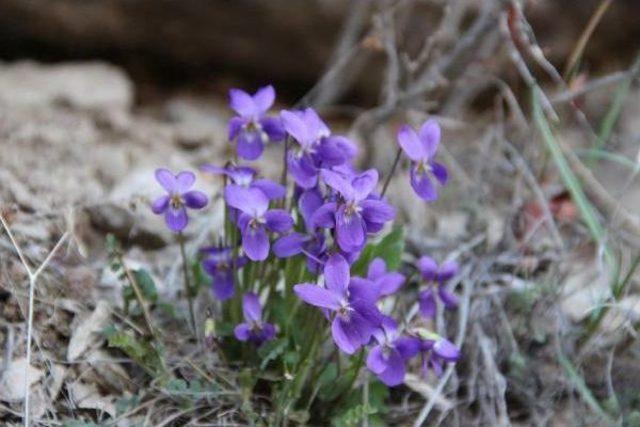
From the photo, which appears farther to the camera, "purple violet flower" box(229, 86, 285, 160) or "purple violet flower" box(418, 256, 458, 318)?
"purple violet flower" box(418, 256, 458, 318)

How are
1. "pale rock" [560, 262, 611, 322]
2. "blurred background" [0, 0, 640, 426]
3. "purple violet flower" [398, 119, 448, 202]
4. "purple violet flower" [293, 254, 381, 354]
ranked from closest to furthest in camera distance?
"purple violet flower" [293, 254, 381, 354], "purple violet flower" [398, 119, 448, 202], "blurred background" [0, 0, 640, 426], "pale rock" [560, 262, 611, 322]

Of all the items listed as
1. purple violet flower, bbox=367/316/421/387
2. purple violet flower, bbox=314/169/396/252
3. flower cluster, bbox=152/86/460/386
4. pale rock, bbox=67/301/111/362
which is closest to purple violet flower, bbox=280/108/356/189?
flower cluster, bbox=152/86/460/386

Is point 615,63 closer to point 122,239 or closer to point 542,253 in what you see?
point 542,253

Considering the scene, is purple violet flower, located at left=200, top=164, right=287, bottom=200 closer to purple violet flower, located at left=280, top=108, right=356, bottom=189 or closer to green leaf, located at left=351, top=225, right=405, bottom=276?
purple violet flower, located at left=280, top=108, right=356, bottom=189

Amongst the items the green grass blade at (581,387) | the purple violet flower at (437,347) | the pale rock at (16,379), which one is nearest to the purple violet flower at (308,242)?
the purple violet flower at (437,347)

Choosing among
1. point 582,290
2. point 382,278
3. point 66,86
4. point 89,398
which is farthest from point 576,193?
point 66,86

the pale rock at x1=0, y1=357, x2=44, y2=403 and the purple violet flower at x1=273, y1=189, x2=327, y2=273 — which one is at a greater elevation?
the purple violet flower at x1=273, y1=189, x2=327, y2=273
